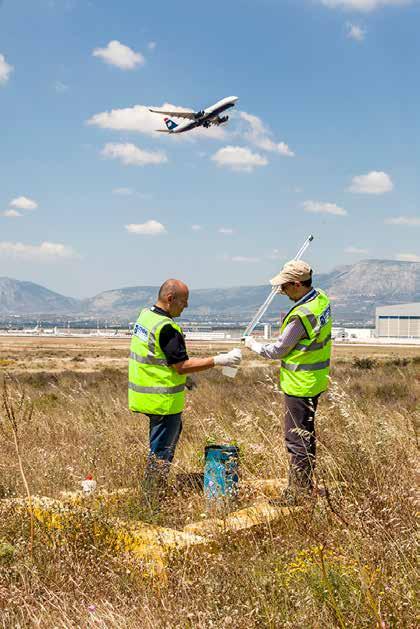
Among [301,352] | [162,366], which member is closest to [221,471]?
[162,366]

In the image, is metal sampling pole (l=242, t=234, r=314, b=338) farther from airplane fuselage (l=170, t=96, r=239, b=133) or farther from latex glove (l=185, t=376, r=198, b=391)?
airplane fuselage (l=170, t=96, r=239, b=133)

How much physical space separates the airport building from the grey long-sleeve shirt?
15949 cm

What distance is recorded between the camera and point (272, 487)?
5.20m

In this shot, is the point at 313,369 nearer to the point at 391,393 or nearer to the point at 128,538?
the point at 128,538

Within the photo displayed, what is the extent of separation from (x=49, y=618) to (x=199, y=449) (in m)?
4.04

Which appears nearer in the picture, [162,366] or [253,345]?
[162,366]

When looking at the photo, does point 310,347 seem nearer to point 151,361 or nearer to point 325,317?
point 325,317

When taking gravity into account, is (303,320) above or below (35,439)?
above

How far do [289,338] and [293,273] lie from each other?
52 cm

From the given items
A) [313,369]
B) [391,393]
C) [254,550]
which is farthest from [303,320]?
[391,393]

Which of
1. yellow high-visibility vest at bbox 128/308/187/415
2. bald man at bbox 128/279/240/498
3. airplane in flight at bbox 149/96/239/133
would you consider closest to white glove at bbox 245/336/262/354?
bald man at bbox 128/279/240/498

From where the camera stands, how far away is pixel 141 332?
5.37 m

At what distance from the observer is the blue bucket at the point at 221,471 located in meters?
4.80

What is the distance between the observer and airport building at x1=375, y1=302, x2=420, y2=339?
15900 centimetres
